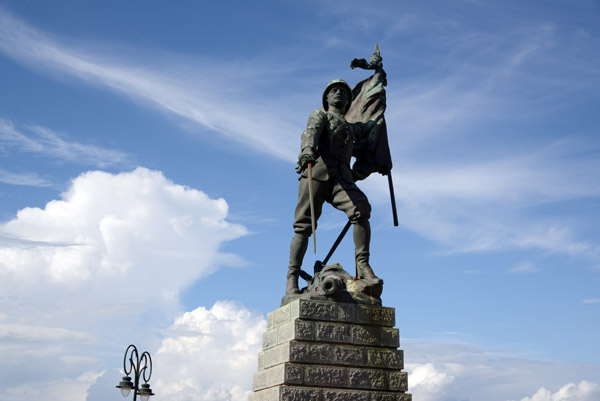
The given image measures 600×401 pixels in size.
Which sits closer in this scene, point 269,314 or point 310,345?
point 310,345

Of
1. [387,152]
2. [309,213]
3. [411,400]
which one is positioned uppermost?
[387,152]

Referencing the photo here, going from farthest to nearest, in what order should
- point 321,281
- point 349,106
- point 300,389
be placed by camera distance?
point 349,106
point 321,281
point 300,389

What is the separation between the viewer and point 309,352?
36.0ft

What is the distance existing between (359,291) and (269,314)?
1.65 metres

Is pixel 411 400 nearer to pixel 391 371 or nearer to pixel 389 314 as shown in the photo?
pixel 391 371

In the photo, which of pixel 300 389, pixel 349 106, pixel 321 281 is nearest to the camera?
pixel 300 389

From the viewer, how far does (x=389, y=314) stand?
461 inches

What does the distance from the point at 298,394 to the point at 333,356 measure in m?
0.80

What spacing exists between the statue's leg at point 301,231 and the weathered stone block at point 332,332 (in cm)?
108

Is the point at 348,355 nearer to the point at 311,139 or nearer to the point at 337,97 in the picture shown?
the point at 311,139

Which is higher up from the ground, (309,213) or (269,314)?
(309,213)

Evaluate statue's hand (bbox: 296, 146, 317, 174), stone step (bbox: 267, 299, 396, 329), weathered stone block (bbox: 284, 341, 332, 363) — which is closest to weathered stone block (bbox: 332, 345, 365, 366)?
weathered stone block (bbox: 284, 341, 332, 363)

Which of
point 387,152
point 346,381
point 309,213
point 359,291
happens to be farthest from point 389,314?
point 387,152

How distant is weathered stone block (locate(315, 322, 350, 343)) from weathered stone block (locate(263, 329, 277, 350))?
947 mm
